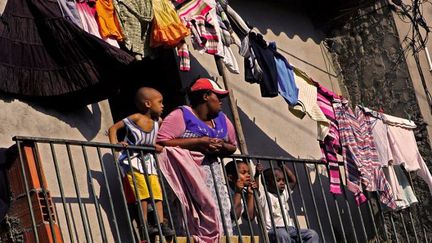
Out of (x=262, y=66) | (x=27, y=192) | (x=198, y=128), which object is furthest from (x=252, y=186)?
(x=27, y=192)

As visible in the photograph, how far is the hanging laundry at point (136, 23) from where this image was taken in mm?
9812

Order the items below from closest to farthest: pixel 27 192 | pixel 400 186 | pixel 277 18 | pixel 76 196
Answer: pixel 27 192, pixel 76 196, pixel 400 186, pixel 277 18

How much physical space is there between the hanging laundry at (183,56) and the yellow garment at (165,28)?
0.29 metres

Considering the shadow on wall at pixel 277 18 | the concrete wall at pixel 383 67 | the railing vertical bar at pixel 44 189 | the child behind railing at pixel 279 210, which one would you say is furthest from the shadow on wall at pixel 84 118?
the concrete wall at pixel 383 67

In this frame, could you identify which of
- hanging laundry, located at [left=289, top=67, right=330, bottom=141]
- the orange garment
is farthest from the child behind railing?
the orange garment

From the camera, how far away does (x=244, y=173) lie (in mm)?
10180

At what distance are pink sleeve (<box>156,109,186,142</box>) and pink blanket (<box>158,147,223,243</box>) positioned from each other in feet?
0.70

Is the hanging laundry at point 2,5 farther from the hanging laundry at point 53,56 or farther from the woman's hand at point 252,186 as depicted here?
the woman's hand at point 252,186

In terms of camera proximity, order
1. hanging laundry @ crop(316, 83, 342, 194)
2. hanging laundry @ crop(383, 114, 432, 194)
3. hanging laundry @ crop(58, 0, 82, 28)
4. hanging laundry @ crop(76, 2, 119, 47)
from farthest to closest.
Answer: hanging laundry @ crop(383, 114, 432, 194)
hanging laundry @ crop(316, 83, 342, 194)
hanging laundry @ crop(76, 2, 119, 47)
hanging laundry @ crop(58, 0, 82, 28)

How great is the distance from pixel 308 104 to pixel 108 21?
284 cm

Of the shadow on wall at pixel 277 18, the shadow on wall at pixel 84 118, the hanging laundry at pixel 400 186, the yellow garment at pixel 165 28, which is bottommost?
the hanging laundry at pixel 400 186

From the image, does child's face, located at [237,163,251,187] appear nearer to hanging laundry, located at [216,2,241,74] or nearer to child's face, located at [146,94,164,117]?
child's face, located at [146,94,164,117]

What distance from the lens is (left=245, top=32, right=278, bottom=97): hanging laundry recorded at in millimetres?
11211

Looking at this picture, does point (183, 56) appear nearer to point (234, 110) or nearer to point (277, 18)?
point (234, 110)
